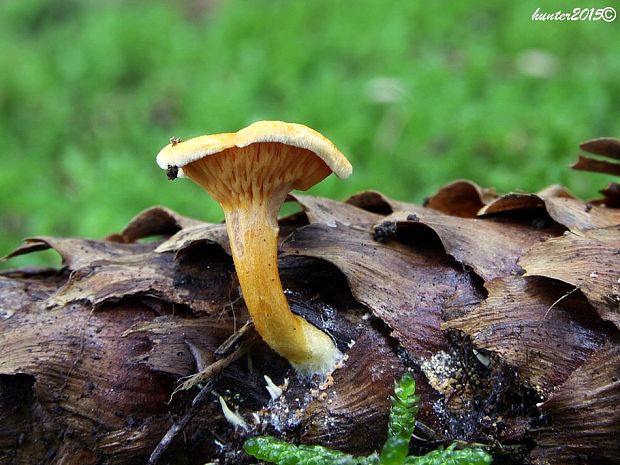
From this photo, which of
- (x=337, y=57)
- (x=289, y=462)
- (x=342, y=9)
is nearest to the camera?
(x=289, y=462)

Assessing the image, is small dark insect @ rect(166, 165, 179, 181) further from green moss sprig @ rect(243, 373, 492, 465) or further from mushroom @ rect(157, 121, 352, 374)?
green moss sprig @ rect(243, 373, 492, 465)

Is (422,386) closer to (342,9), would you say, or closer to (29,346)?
(29,346)

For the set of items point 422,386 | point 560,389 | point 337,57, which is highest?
point 337,57

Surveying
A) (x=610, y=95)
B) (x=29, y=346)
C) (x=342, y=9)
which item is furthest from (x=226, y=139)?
(x=342, y=9)

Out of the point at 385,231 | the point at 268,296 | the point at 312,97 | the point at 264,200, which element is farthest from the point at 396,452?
the point at 312,97

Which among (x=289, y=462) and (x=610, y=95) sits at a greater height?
(x=610, y=95)

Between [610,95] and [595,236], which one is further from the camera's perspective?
[610,95]

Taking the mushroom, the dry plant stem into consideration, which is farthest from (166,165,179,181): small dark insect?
the dry plant stem
